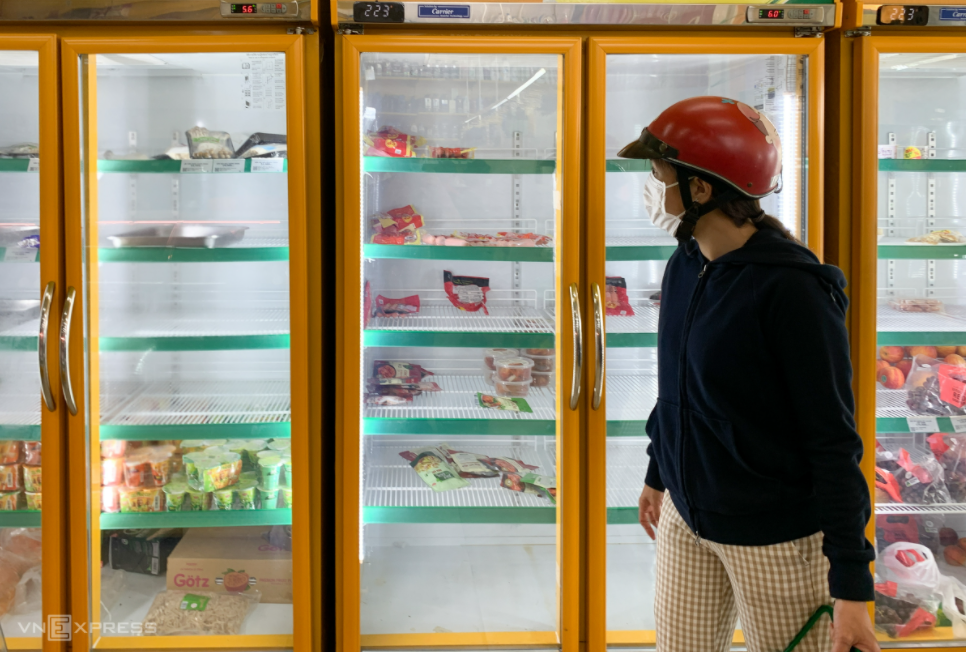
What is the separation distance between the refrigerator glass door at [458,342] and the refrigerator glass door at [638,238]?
0.23m

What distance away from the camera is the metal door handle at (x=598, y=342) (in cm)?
201

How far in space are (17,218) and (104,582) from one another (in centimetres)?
127

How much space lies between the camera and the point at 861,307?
81.6 inches

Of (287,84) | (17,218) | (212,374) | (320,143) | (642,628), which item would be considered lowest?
(642,628)

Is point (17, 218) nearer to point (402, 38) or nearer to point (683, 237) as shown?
point (402, 38)

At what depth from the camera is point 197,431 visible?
2115mm

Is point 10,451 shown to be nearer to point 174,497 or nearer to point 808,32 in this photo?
point 174,497

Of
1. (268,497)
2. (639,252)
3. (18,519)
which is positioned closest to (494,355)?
(639,252)

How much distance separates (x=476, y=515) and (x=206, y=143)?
1478mm

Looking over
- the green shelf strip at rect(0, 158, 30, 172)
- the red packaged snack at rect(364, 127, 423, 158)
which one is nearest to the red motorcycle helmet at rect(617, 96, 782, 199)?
the red packaged snack at rect(364, 127, 423, 158)

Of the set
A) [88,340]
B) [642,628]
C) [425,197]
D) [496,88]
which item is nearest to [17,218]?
[88,340]

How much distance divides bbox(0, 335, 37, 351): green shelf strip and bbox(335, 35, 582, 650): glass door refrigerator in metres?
0.94

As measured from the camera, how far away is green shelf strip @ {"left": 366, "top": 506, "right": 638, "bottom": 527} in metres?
2.15

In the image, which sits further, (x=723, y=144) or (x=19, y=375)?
(x=19, y=375)
